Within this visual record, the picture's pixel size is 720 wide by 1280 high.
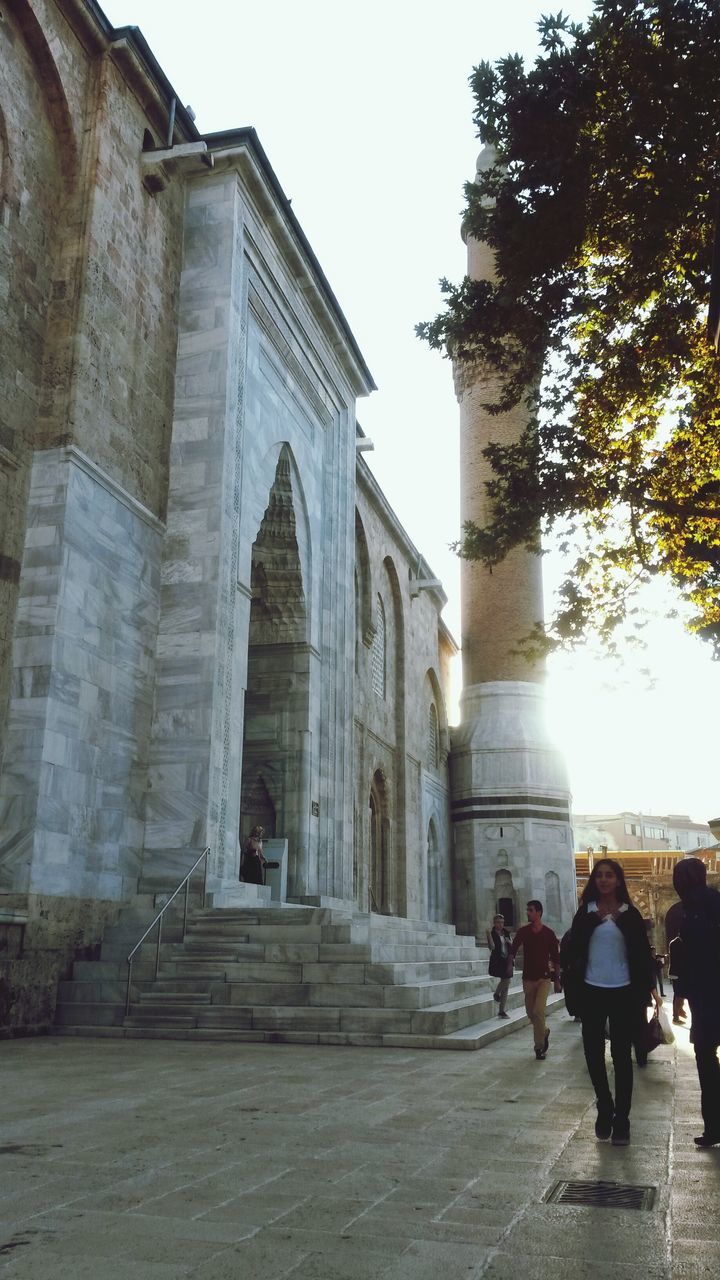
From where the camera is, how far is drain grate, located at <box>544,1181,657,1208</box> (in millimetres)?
3445

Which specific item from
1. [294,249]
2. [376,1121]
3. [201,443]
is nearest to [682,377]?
[201,443]

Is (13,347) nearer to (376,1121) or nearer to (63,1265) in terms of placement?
(376,1121)

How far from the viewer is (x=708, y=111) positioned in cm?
802

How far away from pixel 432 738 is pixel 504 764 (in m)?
2.39

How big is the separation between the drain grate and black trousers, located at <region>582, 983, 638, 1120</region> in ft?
2.78

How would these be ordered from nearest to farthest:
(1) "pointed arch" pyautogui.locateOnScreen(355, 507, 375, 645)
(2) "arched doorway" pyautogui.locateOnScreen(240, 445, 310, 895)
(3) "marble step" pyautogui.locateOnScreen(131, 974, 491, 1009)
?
(3) "marble step" pyautogui.locateOnScreen(131, 974, 491, 1009) → (2) "arched doorway" pyautogui.locateOnScreen(240, 445, 310, 895) → (1) "pointed arch" pyautogui.locateOnScreen(355, 507, 375, 645)

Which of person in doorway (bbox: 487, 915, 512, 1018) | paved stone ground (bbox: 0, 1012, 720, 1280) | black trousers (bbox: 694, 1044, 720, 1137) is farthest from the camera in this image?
person in doorway (bbox: 487, 915, 512, 1018)

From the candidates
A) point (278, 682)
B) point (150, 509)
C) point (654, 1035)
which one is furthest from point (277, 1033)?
point (278, 682)

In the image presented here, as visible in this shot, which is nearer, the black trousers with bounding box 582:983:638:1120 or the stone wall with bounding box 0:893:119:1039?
the black trousers with bounding box 582:983:638:1120

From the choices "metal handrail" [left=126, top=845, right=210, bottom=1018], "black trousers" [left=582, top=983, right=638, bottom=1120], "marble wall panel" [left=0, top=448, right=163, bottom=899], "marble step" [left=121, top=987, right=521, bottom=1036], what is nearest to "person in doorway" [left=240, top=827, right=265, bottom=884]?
"metal handrail" [left=126, top=845, right=210, bottom=1018]

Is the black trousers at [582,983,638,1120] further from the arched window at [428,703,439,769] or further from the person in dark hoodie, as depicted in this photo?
the arched window at [428,703,439,769]

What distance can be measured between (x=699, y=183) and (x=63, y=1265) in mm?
8555

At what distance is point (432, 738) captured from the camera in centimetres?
2939

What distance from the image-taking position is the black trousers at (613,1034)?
4.55 metres
